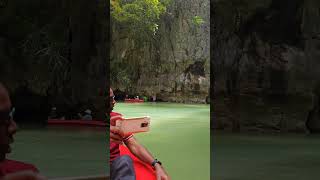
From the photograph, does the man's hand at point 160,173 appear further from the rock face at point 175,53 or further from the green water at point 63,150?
the rock face at point 175,53

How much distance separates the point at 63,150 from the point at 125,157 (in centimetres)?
58

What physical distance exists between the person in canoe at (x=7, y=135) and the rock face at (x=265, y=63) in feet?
4.20

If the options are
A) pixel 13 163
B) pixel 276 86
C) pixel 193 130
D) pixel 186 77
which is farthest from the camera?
pixel 186 77

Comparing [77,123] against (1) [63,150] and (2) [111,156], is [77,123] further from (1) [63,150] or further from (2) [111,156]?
(2) [111,156]

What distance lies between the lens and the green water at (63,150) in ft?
9.13

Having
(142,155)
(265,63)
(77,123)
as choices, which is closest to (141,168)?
(142,155)

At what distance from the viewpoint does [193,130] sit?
3777 mm

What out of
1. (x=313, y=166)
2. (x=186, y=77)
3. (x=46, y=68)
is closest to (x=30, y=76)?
(x=46, y=68)

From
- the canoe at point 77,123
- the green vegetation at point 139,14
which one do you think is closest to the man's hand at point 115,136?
the canoe at point 77,123

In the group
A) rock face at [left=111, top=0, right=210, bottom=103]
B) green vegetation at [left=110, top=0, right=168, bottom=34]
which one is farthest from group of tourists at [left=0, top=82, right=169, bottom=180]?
green vegetation at [left=110, top=0, right=168, bottom=34]

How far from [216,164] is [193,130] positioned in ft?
3.05

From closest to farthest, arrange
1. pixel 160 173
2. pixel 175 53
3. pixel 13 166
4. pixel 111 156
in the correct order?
pixel 13 166, pixel 111 156, pixel 160 173, pixel 175 53

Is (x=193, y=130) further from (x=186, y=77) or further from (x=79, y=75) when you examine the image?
(x=186, y=77)

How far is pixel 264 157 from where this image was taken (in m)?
2.87
